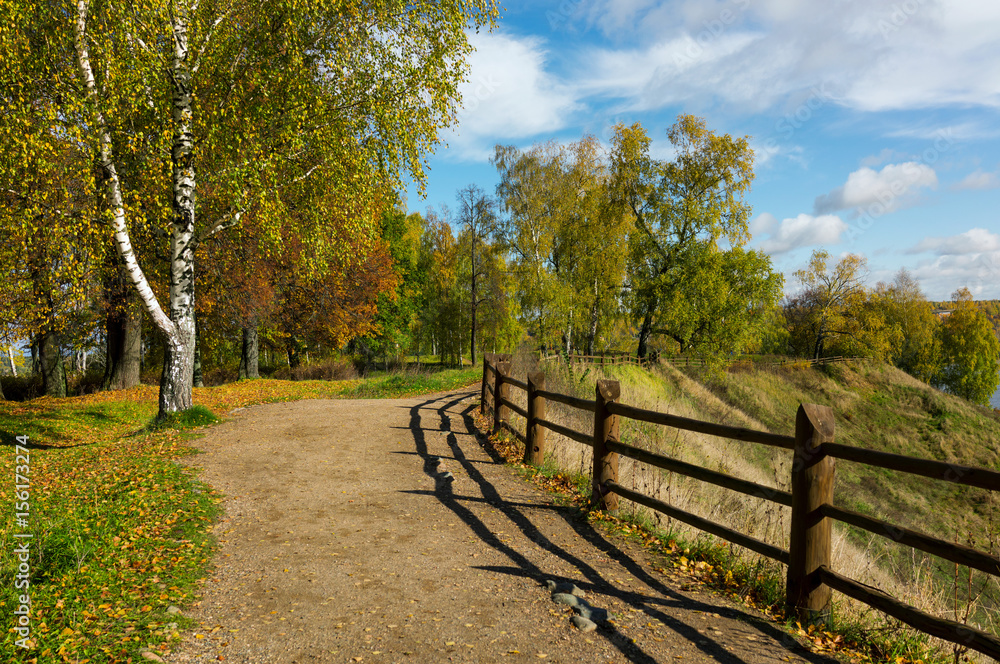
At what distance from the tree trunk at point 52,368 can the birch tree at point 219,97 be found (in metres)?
8.85

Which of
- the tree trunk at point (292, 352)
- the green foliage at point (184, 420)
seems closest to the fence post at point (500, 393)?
the green foliage at point (184, 420)

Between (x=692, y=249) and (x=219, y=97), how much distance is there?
24.0 m

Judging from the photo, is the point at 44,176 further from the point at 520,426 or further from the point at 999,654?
the point at 999,654

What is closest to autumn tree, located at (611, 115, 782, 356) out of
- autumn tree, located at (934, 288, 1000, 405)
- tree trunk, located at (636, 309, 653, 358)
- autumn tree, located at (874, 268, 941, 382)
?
tree trunk, located at (636, 309, 653, 358)

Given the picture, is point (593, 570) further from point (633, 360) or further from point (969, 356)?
point (969, 356)

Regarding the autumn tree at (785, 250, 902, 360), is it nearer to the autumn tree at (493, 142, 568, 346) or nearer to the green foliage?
the autumn tree at (493, 142, 568, 346)

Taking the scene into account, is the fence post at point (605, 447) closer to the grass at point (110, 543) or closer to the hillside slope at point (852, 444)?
the hillside slope at point (852, 444)

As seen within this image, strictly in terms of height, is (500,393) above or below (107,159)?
below

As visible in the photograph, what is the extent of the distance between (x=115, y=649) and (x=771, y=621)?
4.49m

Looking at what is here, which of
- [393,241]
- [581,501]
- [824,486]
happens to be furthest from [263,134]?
[393,241]

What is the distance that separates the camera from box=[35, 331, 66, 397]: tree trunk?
62.0 feet

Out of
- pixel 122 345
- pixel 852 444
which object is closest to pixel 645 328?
pixel 852 444

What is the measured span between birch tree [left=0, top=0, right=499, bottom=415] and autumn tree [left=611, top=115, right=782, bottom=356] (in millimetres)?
19651

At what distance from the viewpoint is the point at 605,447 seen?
22.0 ft
